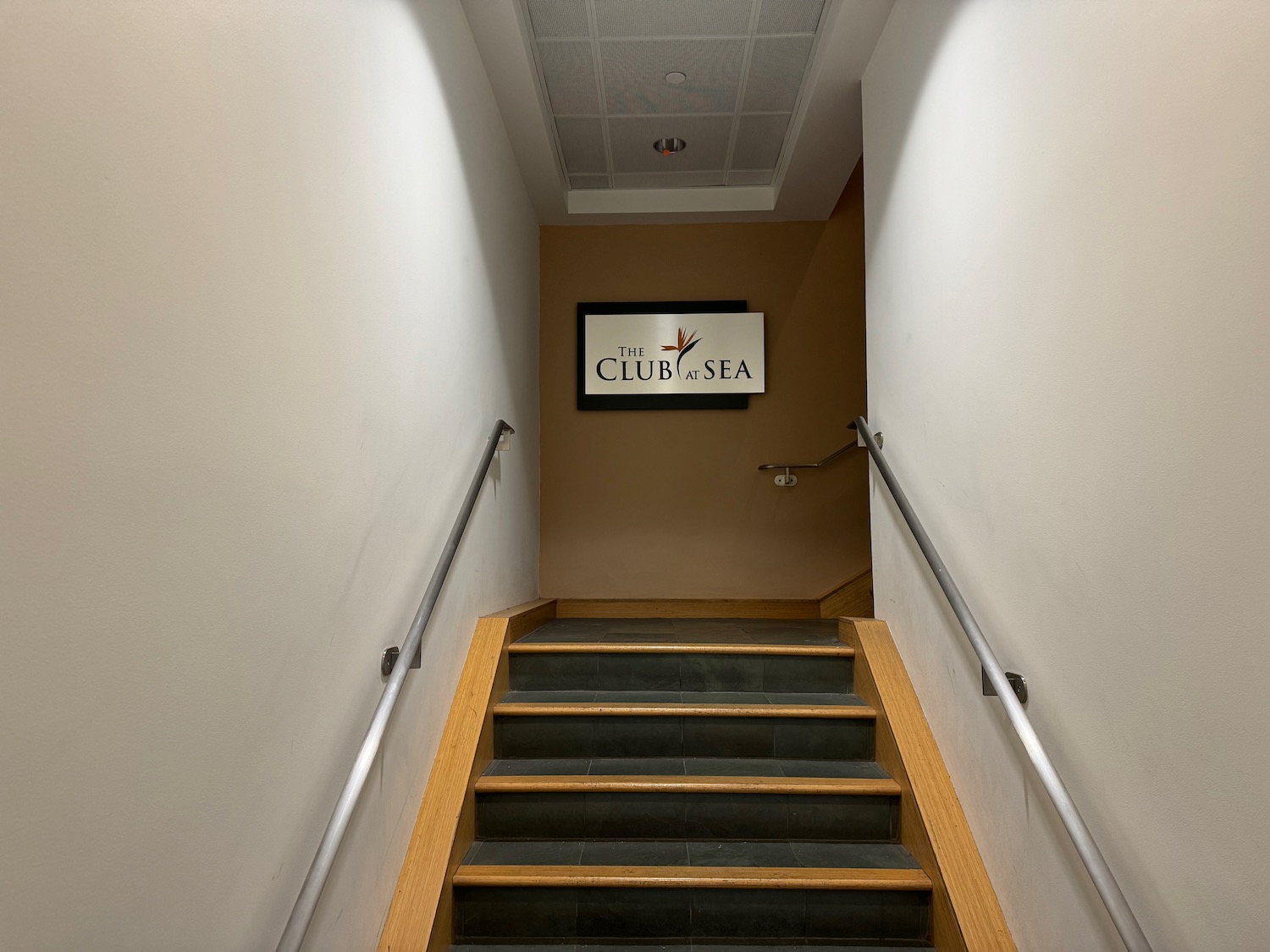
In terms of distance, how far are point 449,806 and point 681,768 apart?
80 cm

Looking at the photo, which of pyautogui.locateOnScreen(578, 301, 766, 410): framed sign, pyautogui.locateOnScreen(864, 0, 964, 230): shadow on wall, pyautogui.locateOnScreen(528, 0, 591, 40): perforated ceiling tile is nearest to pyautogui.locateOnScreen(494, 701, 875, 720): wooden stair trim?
pyautogui.locateOnScreen(864, 0, 964, 230): shadow on wall

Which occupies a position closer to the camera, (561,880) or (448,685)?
(561,880)

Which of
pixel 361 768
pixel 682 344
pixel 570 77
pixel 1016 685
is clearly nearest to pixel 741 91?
pixel 570 77

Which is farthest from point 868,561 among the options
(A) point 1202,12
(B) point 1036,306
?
(A) point 1202,12

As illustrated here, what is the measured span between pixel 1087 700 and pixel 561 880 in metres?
1.46

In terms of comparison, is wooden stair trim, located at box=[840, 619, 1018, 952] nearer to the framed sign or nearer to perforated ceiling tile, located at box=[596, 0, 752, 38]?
the framed sign

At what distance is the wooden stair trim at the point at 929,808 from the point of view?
2062 mm

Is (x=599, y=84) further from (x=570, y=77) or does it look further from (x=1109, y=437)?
(x=1109, y=437)

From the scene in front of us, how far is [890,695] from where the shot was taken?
279cm

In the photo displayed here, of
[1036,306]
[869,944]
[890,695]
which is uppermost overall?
[1036,306]

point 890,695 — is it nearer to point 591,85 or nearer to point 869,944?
point 869,944

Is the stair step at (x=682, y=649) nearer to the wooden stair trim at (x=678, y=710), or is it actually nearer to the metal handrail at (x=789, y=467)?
the wooden stair trim at (x=678, y=710)

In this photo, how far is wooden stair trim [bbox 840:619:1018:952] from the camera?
206 centimetres

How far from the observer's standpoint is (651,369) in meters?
5.07
